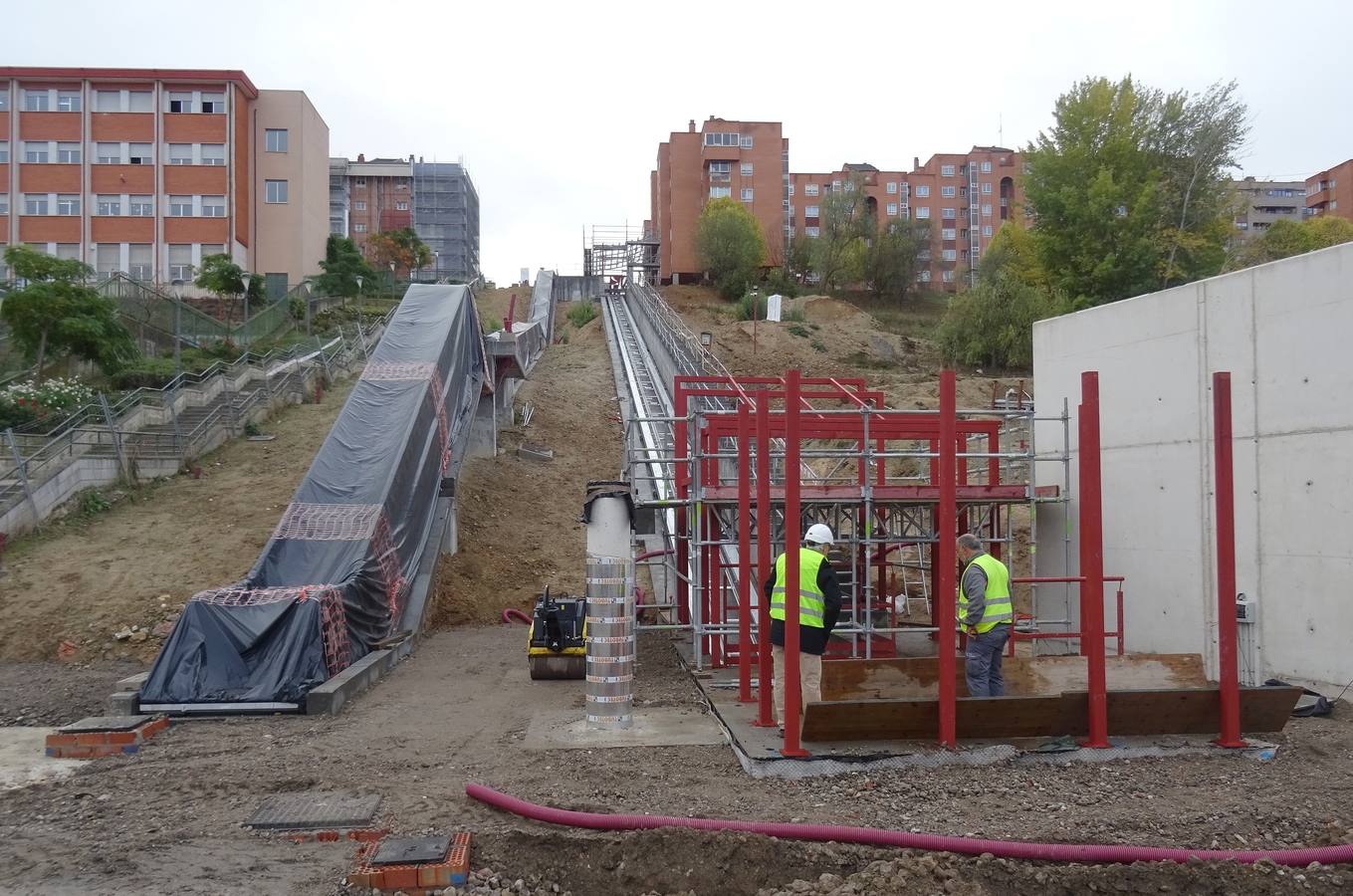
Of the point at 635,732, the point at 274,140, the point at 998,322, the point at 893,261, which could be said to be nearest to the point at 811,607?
the point at 635,732

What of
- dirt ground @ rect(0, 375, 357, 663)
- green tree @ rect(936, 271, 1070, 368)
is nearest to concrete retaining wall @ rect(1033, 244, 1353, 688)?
dirt ground @ rect(0, 375, 357, 663)

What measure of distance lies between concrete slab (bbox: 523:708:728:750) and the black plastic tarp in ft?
10.2

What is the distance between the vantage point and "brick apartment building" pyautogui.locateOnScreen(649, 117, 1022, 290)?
66.2 m

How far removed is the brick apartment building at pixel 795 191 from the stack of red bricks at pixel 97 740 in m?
55.1

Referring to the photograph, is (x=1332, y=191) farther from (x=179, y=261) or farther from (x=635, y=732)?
(x=635, y=732)

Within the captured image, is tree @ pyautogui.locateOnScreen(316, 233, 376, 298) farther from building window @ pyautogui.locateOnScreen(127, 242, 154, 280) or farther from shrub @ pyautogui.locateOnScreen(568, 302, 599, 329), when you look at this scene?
shrub @ pyautogui.locateOnScreen(568, 302, 599, 329)

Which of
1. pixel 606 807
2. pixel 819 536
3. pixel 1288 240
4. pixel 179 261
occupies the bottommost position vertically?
pixel 606 807

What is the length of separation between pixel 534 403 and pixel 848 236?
33.8 metres

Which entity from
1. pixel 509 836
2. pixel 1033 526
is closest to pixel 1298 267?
pixel 1033 526

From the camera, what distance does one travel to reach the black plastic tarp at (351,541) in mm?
11602

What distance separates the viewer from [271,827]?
682cm

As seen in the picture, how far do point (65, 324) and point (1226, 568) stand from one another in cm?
2448

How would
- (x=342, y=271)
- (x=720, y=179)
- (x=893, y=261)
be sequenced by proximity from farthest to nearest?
(x=720, y=179), (x=893, y=261), (x=342, y=271)

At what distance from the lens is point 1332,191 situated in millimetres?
94250
